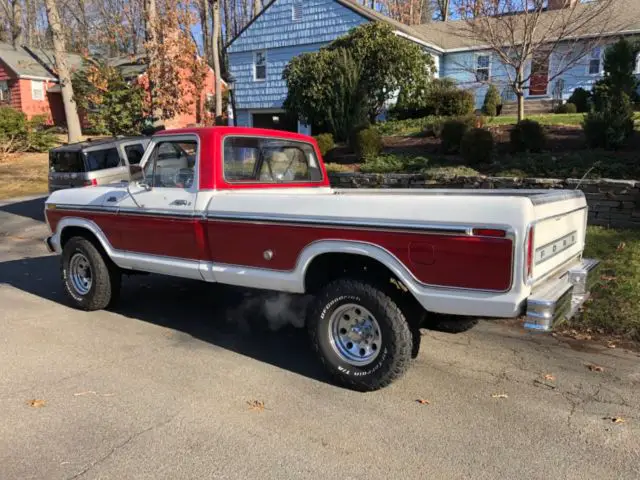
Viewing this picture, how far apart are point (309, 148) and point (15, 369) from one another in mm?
3429

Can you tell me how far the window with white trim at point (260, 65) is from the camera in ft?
85.3

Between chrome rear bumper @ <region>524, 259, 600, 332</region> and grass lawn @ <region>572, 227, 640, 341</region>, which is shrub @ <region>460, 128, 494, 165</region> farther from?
chrome rear bumper @ <region>524, 259, 600, 332</region>


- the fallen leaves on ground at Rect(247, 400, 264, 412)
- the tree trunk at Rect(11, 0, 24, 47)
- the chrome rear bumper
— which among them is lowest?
the fallen leaves on ground at Rect(247, 400, 264, 412)

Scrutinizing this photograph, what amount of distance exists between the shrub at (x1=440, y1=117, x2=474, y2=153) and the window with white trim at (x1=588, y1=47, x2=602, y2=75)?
12820 millimetres

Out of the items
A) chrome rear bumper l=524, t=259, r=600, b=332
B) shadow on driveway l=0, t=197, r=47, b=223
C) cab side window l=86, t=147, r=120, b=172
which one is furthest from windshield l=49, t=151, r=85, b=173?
chrome rear bumper l=524, t=259, r=600, b=332

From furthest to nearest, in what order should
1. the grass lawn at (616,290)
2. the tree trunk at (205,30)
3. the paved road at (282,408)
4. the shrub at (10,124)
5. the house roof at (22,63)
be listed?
the tree trunk at (205,30) < the house roof at (22,63) < the shrub at (10,124) < the grass lawn at (616,290) < the paved road at (282,408)

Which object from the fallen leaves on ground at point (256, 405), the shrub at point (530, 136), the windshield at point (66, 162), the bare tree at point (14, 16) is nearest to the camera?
the fallen leaves on ground at point (256, 405)

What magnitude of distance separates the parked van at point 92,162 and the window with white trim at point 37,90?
2529cm

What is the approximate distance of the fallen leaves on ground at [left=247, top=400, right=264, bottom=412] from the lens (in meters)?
3.75

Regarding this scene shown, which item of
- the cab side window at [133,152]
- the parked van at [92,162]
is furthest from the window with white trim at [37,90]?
the cab side window at [133,152]

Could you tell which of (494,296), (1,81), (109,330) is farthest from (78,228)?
(1,81)

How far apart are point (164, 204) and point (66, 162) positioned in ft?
25.4

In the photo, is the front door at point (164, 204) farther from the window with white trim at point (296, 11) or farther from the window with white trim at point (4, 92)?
the window with white trim at point (4, 92)

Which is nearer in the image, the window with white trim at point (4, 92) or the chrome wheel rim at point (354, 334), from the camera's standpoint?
the chrome wheel rim at point (354, 334)
